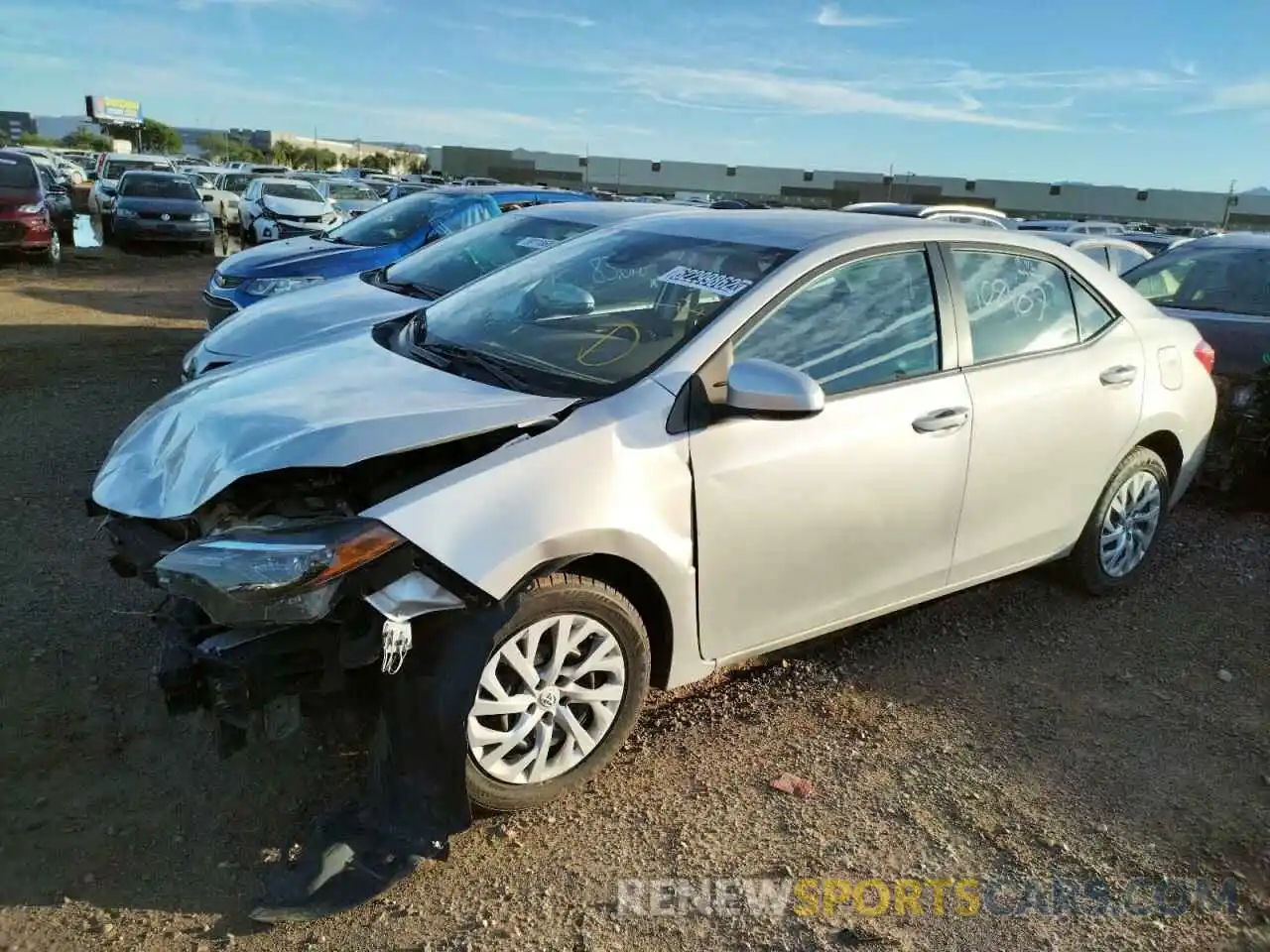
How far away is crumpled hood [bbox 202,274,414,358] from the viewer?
5391 mm

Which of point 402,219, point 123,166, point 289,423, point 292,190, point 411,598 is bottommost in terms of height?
point 411,598

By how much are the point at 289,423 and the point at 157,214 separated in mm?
17687

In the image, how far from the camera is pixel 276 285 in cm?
750

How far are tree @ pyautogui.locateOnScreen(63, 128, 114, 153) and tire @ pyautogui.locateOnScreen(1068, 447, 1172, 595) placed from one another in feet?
251

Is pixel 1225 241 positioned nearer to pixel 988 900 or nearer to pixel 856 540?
pixel 856 540

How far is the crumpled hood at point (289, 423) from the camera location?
272cm

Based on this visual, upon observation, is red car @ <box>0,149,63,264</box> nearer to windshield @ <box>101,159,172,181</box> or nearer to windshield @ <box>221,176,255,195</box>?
windshield @ <box>101,159,172,181</box>

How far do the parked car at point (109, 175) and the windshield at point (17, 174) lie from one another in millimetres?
5144

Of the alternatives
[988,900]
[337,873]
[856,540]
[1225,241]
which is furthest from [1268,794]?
[1225,241]

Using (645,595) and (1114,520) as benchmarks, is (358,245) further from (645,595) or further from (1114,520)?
(1114,520)

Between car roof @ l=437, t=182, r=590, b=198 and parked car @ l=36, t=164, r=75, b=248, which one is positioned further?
parked car @ l=36, t=164, r=75, b=248

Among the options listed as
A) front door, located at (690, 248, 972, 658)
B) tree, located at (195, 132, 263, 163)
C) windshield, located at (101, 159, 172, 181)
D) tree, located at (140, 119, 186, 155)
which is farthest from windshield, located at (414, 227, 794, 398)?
tree, located at (140, 119, 186, 155)

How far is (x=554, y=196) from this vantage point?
359 inches

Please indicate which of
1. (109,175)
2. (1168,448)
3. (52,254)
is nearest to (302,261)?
(1168,448)
